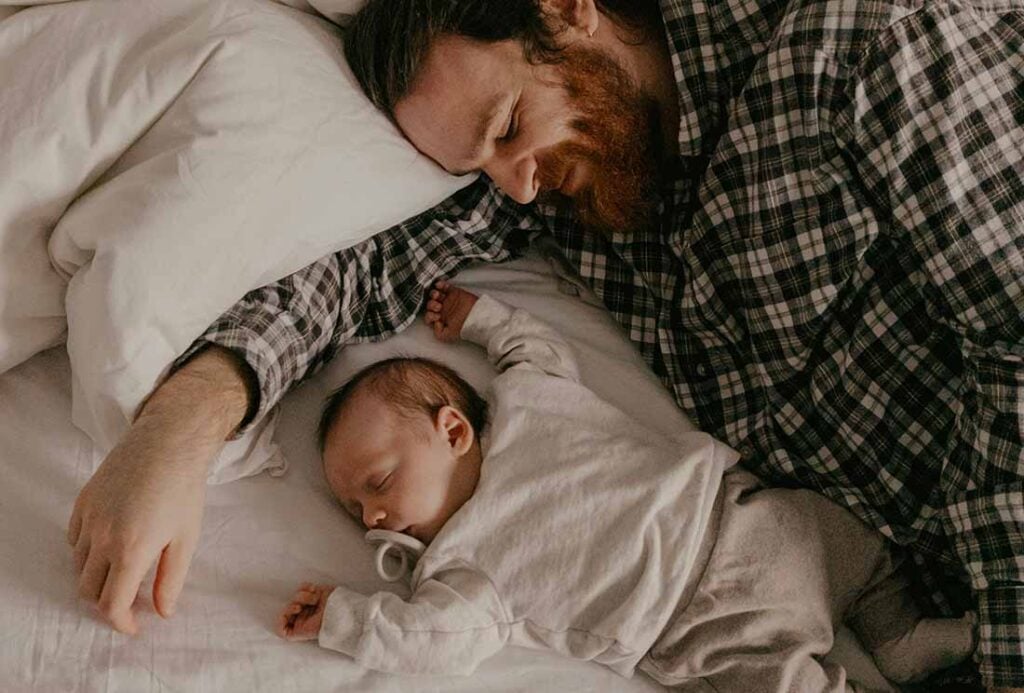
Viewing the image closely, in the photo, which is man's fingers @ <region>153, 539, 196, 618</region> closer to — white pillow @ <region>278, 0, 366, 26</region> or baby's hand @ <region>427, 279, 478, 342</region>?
baby's hand @ <region>427, 279, 478, 342</region>

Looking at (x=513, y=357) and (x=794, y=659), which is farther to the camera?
(x=513, y=357)

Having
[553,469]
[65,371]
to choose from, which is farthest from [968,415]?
[65,371]

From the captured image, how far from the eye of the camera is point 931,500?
42.4 inches

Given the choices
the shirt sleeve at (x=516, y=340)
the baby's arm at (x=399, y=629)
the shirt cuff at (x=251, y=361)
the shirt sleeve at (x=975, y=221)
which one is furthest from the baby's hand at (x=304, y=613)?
the shirt sleeve at (x=975, y=221)

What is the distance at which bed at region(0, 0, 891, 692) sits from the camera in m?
0.97

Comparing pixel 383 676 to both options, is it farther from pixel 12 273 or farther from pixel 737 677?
pixel 12 273

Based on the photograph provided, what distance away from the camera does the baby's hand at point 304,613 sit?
3.32ft

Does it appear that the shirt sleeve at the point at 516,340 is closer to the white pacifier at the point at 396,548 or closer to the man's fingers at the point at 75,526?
the white pacifier at the point at 396,548

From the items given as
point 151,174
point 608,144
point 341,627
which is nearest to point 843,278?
point 608,144

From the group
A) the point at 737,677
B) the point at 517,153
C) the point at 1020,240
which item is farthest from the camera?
the point at 517,153

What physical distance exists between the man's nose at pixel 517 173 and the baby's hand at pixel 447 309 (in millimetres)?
178

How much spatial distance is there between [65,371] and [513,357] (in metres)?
0.57

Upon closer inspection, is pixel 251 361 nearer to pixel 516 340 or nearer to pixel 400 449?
pixel 400 449

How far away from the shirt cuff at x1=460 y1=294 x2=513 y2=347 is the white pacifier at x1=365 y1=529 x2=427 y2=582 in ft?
1.00
